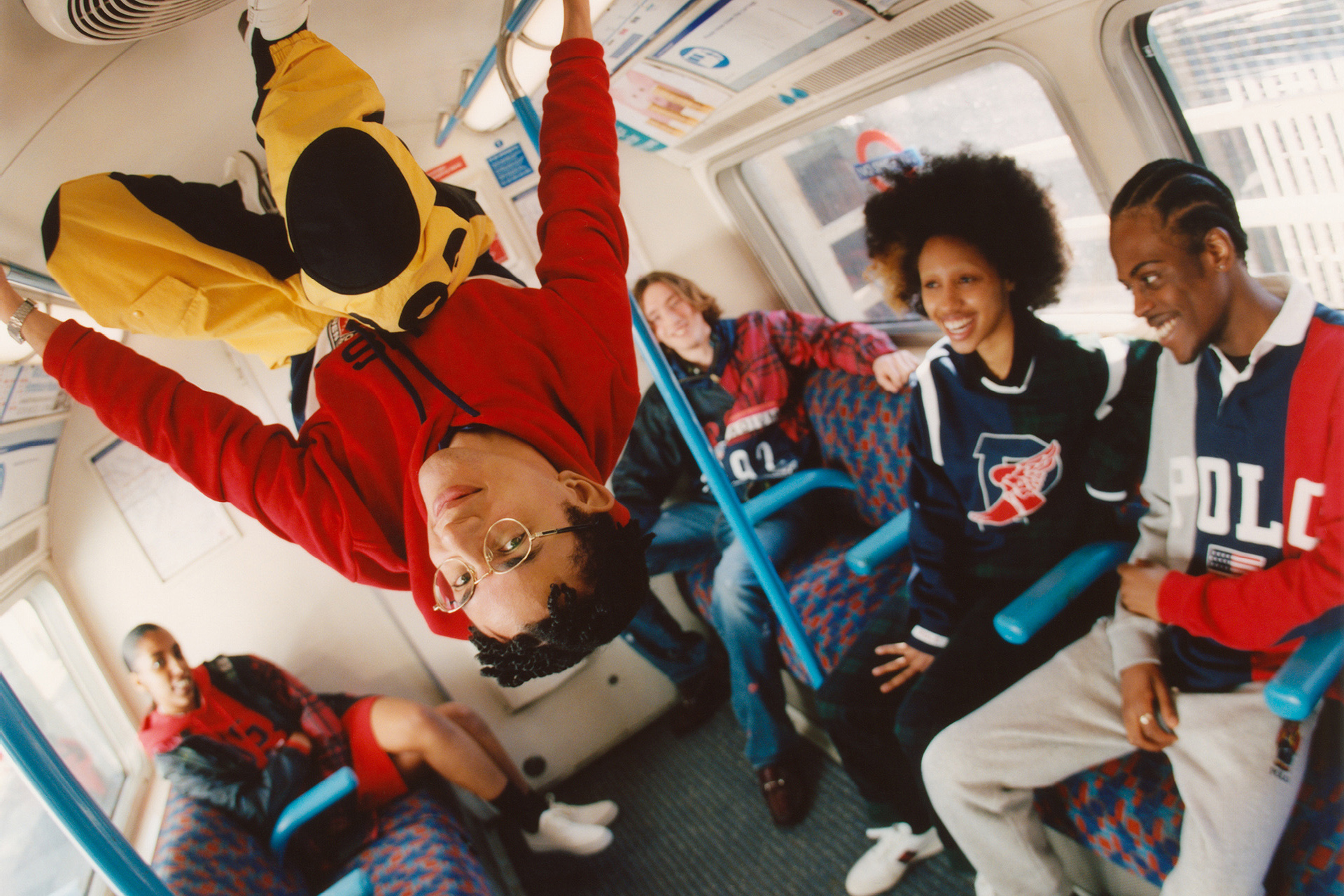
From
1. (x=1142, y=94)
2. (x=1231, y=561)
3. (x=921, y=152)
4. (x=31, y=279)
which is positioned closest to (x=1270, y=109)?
(x=1142, y=94)

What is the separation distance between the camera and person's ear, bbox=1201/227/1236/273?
4.22ft

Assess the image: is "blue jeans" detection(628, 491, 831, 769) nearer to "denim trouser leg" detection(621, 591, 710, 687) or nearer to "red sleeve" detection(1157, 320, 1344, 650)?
"denim trouser leg" detection(621, 591, 710, 687)

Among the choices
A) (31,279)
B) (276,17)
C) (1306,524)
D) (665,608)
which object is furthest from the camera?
(665,608)

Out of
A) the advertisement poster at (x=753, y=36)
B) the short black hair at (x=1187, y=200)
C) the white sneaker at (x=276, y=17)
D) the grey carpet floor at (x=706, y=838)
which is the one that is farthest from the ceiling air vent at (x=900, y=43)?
the grey carpet floor at (x=706, y=838)

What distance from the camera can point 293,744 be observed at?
106 inches

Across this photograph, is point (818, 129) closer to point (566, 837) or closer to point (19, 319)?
point (19, 319)

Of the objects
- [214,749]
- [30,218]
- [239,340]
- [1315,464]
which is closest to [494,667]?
[239,340]

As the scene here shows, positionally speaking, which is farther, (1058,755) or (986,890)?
(986,890)

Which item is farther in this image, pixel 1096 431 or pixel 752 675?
pixel 752 675

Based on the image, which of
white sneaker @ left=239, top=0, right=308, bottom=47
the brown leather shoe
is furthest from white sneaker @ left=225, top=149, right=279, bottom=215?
the brown leather shoe

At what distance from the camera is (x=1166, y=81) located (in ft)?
4.99

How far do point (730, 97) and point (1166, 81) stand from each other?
141 cm

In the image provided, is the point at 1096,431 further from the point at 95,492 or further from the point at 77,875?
the point at 95,492

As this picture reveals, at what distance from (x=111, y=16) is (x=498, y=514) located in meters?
1.04
